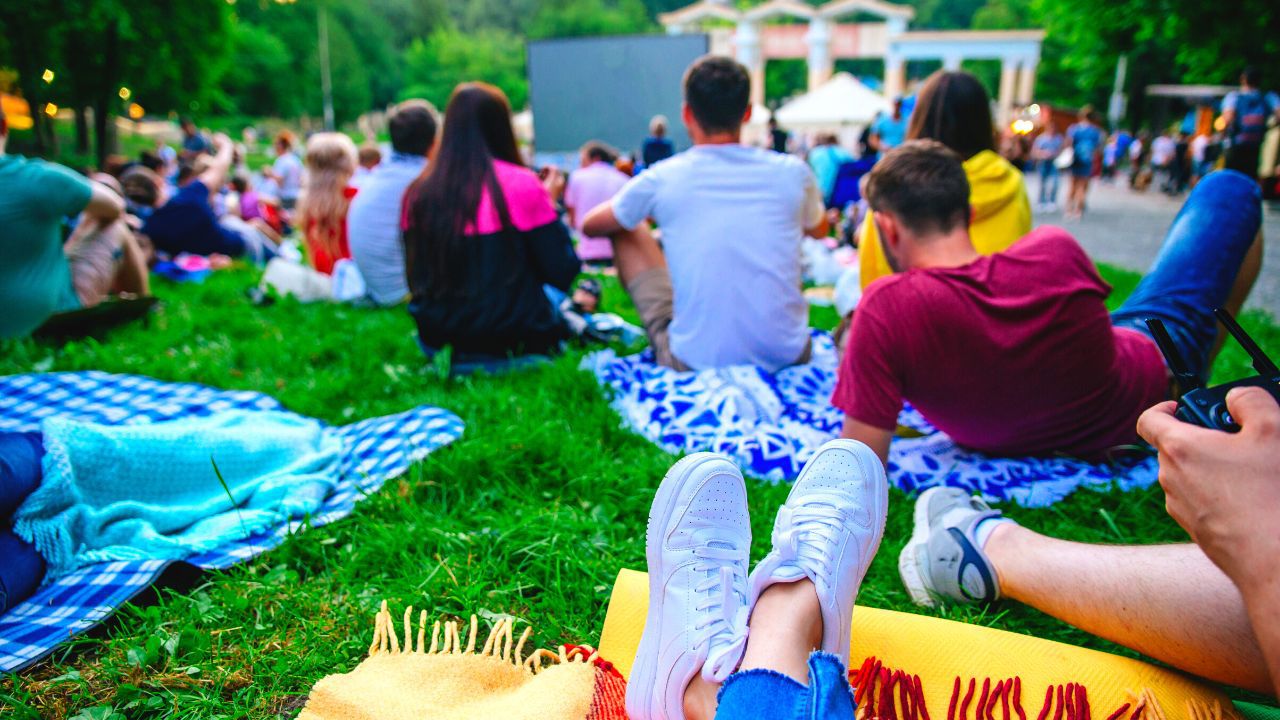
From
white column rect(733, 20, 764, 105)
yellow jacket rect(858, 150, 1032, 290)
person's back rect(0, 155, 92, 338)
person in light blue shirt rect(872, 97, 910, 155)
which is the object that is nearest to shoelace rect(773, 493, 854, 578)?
yellow jacket rect(858, 150, 1032, 290)

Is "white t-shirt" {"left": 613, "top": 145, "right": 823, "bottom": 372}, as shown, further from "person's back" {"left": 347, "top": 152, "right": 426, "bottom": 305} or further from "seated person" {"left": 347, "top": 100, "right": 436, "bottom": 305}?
"person's back" {"left": 347, "top": 152, "right": 426, "bottom": 305}

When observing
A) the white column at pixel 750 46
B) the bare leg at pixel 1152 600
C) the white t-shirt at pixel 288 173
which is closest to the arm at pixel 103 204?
the bare leg at pixel 1152 600

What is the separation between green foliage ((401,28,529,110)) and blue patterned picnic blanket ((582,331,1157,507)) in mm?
57206

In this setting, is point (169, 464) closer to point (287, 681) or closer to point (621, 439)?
point (287, 681)

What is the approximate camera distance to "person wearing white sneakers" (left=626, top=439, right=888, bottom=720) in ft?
3.75

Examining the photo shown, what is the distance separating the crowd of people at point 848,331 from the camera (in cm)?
129

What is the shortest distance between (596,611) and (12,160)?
3254 mm

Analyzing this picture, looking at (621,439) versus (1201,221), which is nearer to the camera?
(1201,221)

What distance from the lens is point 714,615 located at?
138 cm

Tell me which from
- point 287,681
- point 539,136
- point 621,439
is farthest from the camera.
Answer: point 539,136

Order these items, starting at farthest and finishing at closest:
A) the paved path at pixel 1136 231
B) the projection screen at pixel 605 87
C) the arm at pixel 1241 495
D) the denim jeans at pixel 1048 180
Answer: the projection screen at pixel 605 87 → the denim jeans at pixel 1048 180 → the paved path at pixel 1136 231 → the arm at pixel 1241 495

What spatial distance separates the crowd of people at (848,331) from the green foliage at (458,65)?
56445 mm

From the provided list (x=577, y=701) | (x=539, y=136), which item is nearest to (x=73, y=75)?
(x=539, y=136)

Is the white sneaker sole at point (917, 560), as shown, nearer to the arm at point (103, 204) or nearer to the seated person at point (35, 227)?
the seated person at point (35, 227)
